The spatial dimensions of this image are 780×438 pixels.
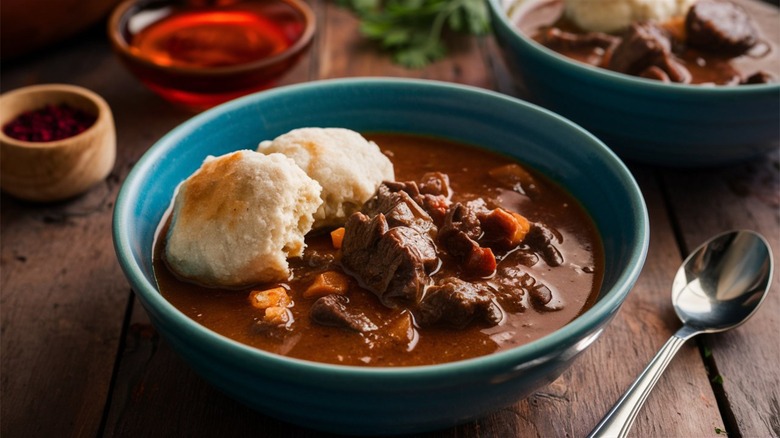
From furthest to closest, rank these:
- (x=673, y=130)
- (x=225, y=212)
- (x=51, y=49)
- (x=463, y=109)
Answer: (x=51, y=49)
(x=673, y=130)
(x=463, y=109)
(x=225, y=212)

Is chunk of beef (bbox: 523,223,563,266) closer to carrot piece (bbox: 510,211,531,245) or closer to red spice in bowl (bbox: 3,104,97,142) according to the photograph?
carrot piece (bbox: 510,211,531,245)

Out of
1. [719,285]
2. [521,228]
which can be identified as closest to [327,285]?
[521,228]

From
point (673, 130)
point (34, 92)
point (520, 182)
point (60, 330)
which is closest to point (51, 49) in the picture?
point (34, 92)

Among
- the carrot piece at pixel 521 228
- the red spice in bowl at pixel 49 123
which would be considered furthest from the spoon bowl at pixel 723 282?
the red spice in bowl at pixel 49 123

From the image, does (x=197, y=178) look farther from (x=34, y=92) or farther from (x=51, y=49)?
(x=51, y=49)

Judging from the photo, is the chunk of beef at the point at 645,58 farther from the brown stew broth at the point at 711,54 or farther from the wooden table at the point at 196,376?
the wooden table at the point at 196,376

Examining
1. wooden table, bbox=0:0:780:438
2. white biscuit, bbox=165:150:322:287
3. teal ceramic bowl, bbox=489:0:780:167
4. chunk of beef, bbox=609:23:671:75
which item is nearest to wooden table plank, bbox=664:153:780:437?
wooden table, bbox=0:0:780:438

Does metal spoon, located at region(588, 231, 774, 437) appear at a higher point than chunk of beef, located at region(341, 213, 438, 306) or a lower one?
lower

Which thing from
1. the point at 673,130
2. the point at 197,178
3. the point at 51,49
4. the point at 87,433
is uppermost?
the point at 197,178
